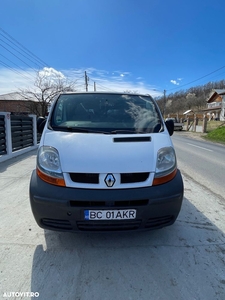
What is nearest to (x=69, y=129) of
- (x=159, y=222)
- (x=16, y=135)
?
(x=159, y=222)

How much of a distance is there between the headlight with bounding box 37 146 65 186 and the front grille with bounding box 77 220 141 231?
48 cm

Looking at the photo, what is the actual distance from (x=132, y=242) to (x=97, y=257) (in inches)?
→ 18.9

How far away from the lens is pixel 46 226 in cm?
205

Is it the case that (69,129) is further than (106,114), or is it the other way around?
(106,114)

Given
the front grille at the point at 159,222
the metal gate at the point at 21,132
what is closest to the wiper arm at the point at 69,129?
the front grille at the point at 159,222

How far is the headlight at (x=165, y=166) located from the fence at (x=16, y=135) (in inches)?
230

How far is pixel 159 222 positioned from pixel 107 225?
22.7 inches

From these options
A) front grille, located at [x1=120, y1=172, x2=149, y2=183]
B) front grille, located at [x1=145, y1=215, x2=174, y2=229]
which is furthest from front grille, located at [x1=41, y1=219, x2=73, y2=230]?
front grille, located at [x1=145, y1=215, x2=174, y2=229]

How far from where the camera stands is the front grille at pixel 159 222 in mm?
2025

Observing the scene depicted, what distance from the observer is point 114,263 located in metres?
2.00

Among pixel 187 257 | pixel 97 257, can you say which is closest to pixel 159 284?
pixel 187 257

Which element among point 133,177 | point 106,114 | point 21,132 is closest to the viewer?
point 133,177

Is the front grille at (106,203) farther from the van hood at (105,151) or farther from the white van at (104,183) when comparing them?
the van hood at (105,151)

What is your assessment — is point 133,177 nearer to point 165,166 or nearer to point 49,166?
point 165,166
